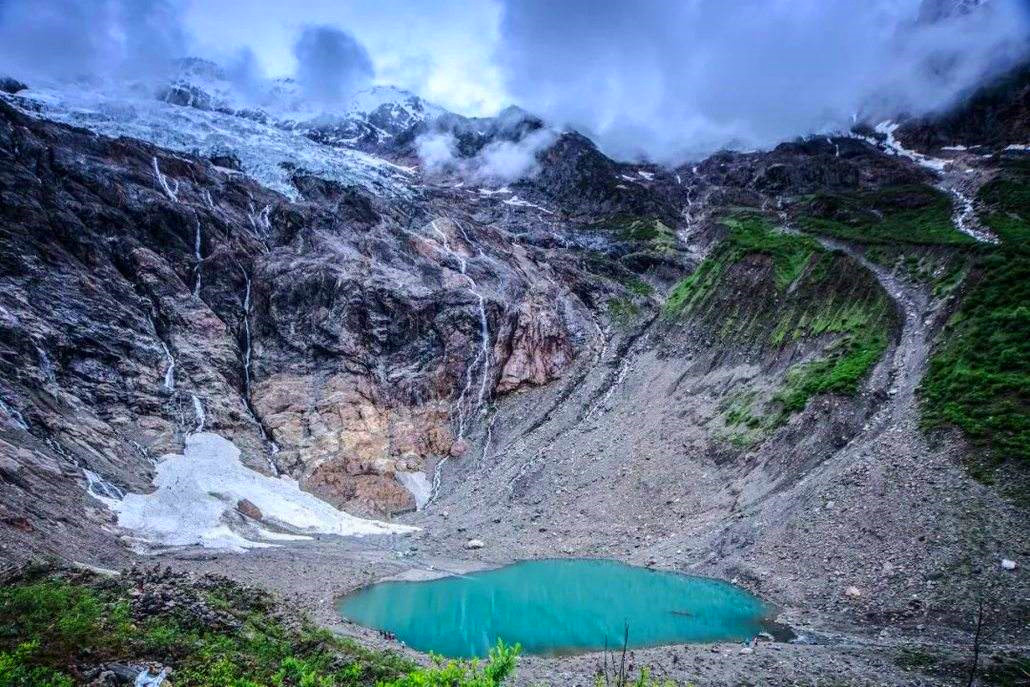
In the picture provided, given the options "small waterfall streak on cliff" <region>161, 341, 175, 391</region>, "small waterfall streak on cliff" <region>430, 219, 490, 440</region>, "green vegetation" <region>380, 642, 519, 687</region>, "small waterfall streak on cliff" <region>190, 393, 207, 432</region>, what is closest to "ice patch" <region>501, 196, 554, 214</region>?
"small waterfall streak on cliff" <region>430, 219, 490, 440</region>

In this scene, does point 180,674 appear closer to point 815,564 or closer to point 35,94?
point 815,564

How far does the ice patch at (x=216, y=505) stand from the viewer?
132ft

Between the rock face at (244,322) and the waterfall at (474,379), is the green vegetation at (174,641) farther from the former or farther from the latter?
the waterfall at (474,379)

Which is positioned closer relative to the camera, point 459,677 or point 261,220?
point 459,677

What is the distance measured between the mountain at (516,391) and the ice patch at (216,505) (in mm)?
307

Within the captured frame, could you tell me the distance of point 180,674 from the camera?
12.4 meters

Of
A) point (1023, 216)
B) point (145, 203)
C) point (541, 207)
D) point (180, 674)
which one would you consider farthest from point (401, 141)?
point (180, 674)

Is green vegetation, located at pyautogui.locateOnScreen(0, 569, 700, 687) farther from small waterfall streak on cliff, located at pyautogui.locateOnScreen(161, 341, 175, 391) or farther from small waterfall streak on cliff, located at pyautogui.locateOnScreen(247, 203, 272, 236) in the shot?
small waterfall streak on cliff, located at pyautogui.locateOnScreen(247, 203, 272, 236)

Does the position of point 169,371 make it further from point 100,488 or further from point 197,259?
point 100,488

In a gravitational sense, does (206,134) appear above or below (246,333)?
above

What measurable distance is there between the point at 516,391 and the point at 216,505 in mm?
34768

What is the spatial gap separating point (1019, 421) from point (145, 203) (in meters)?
82.2

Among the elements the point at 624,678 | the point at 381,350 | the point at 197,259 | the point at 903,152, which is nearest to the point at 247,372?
the point at 381,350

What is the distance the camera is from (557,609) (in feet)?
103
